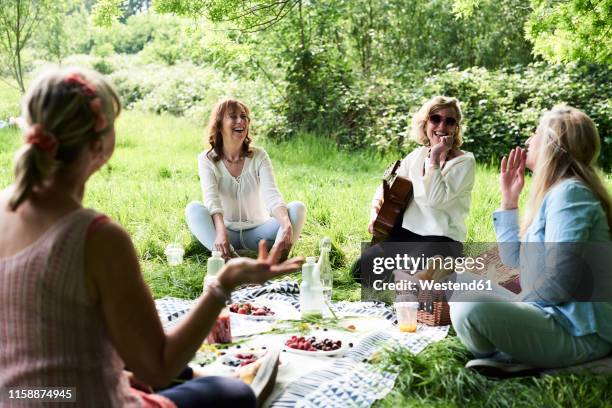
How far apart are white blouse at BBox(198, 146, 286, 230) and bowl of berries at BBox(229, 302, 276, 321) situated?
1.05m

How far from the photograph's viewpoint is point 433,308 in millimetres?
3799

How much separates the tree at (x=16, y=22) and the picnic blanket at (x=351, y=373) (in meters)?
7.83

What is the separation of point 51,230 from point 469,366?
206cm

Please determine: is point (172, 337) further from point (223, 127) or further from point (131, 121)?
point (131, 121)

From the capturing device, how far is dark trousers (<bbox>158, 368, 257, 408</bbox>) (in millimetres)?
2010

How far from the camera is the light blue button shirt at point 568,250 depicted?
2.80 metres

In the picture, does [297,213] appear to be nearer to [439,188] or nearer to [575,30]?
[439,188]

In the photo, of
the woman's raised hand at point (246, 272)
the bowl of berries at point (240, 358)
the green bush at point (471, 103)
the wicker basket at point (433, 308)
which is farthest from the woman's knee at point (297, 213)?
the green bush at point (471, 103)

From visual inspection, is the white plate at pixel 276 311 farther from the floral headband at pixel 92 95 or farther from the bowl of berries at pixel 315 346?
the floral headband at pixel 92 95

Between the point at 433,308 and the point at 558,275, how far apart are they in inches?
41.0

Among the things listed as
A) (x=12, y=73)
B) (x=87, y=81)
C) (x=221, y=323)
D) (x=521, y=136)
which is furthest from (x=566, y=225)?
(x=12, y=73)

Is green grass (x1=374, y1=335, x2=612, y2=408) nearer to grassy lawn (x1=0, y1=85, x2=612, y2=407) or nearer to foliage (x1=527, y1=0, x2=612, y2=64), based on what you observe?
grassy lawn (x1=0, y1=85, x2=612, y2=407)

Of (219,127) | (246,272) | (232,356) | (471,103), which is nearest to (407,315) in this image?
(232,356)

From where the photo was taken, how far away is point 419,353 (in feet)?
11.0
